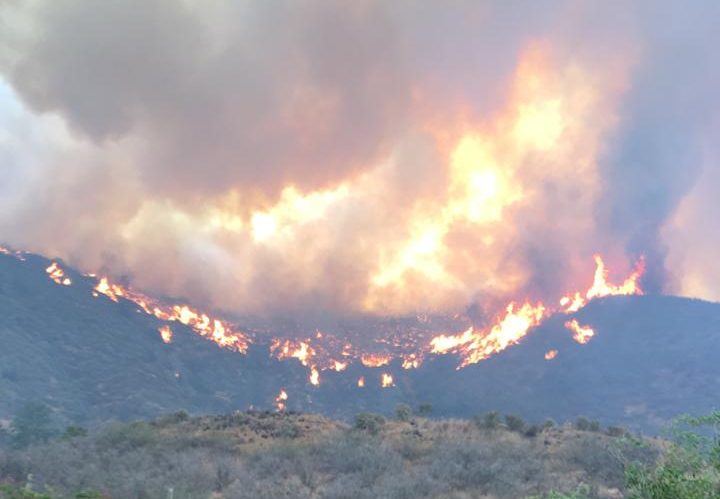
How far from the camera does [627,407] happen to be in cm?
19962

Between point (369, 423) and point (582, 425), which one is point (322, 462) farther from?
point (582, 425)

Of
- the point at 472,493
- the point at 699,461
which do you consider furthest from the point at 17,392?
the point at 699,461

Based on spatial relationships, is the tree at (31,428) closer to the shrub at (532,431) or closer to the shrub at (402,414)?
the shrub at (402,414)

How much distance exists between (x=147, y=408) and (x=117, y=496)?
144m

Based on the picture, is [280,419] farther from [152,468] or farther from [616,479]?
Answer: [616,479]

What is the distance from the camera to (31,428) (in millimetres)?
98312

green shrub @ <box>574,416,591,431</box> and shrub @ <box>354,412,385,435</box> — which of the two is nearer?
shrub @ <box>354,412,385,435</box>

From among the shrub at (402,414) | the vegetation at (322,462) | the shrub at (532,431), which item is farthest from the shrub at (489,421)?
the shrub at (402,414)

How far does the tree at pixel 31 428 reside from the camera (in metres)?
90.9

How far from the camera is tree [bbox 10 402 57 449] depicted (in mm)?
90938

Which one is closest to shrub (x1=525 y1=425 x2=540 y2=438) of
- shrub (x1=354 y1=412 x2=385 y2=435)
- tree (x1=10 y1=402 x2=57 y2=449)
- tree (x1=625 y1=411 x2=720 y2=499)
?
shrub (x1=354 y1=412 x2=385 y2=435)

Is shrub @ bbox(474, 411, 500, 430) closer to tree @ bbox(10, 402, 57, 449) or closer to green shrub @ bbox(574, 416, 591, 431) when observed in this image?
green shrub @ bbox(574, 416, 591, 431)

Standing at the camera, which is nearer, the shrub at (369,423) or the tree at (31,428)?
the shrub at (369,423)

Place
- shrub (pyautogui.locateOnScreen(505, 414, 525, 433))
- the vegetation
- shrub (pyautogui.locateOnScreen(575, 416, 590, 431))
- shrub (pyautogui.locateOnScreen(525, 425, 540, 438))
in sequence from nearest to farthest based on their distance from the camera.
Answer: the vegetation
shrub (pyautogui.locateOnScreen(525, 425, 540, 438))
shrub (pyautogui.locateOnScreen(505, 414, 525, 433))
shrub (pyautogui.locateOnScreen(575, 416, 590, 431))
